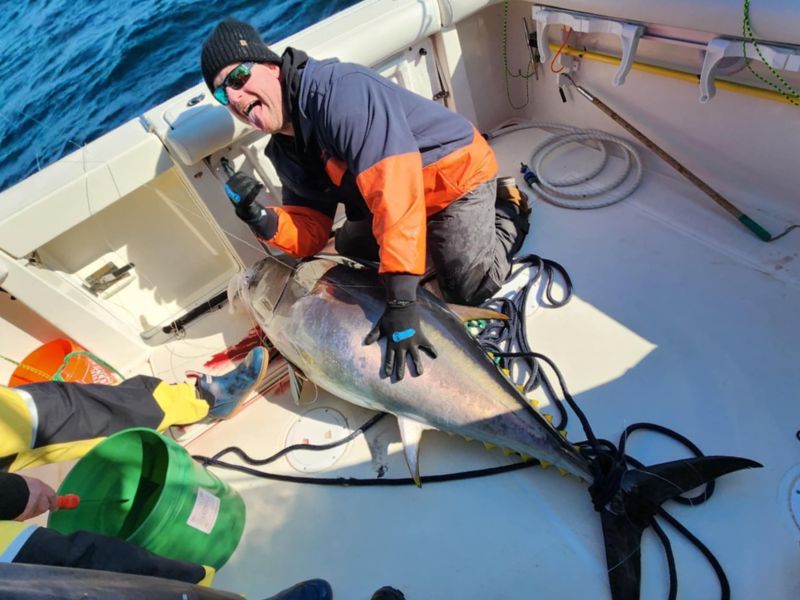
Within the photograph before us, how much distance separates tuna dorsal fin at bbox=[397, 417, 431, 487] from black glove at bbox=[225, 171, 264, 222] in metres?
1.30

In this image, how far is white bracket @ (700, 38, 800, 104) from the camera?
6.75ft

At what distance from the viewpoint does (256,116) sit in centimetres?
234

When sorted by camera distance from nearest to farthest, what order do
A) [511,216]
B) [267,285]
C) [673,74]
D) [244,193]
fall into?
[244,193]
[673,74]
[267,285]
[511,216]

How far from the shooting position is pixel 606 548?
189 cm

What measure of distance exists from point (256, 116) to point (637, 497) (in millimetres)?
2252

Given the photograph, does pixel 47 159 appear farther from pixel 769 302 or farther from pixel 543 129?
pixel 769 302

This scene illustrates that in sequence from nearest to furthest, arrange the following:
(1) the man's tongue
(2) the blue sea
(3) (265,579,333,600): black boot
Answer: (3) (265,579,333,600): black boot
(1) the man's tongue
(2) the blue sea

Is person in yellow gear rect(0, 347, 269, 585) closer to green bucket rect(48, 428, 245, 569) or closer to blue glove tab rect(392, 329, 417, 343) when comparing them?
green bucket rect(48, 428, 245, 569)

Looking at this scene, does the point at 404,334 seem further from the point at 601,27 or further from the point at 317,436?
the point at 601,27

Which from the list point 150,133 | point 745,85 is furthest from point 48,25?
point 745,85

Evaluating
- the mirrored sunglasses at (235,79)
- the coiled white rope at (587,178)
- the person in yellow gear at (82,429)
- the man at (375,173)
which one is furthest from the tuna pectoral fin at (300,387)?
the coiled white rope at (587,178)

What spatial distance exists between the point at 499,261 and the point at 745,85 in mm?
1441

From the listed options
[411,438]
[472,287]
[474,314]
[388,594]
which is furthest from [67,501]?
[472,287]

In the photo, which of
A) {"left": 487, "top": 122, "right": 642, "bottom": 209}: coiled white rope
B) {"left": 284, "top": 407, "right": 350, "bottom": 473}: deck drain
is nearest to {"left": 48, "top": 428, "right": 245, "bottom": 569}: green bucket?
A: {"left": 284, "top": 407, "right": 350, "bottom": 473}: deck drain
